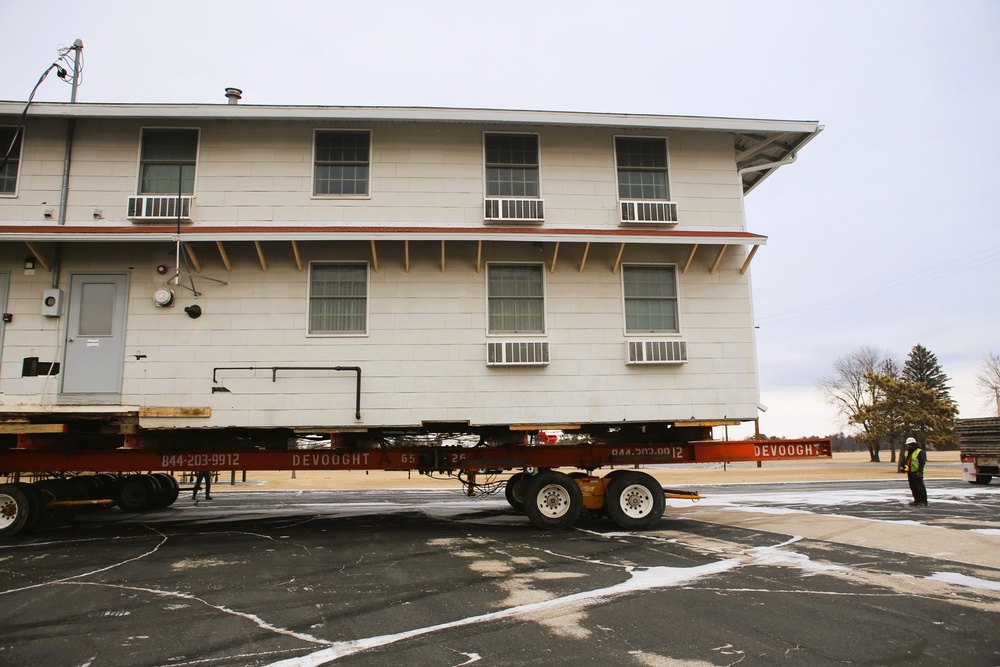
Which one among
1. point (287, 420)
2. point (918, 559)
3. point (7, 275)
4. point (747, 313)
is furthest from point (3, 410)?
point (918, 559)

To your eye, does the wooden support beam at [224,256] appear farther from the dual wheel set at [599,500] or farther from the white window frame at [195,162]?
the dual wheel set at [599,500]

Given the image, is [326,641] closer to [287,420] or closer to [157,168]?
[287,420]

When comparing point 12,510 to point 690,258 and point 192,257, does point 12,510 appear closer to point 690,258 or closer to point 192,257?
point 192,257

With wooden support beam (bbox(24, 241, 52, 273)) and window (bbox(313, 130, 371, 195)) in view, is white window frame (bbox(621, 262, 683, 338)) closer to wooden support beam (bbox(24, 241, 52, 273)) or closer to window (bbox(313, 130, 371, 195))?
window (bbox(313, 130, 371, 195))

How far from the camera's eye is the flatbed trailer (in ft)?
38.2

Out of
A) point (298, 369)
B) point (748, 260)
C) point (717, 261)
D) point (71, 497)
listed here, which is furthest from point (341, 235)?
point (71, 497)

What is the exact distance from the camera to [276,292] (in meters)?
11.8

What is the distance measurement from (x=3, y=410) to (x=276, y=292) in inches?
176

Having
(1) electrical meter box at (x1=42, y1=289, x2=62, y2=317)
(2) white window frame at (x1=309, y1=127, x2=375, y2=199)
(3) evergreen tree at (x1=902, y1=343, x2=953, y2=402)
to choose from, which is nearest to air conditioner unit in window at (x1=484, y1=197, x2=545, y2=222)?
(2) white window frame at (x1=309, y1=127, x2=375, y2=199)

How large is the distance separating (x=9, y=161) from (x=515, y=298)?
31.8ft

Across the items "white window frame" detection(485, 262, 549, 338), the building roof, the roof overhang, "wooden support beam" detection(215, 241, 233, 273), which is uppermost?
the building roof

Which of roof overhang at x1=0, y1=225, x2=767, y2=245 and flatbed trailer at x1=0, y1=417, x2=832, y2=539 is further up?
roof overhang at x1=0, y1=225, x2=767, y2=245

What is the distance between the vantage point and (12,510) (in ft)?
37.6

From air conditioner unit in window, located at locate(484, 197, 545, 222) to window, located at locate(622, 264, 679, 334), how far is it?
1937 millimetres
